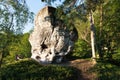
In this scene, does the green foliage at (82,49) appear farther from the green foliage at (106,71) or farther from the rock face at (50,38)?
the green foliage at (106,71)

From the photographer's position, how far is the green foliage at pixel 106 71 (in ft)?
53.1

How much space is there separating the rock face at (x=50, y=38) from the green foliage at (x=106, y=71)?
2.68 meters

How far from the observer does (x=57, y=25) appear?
763 inches

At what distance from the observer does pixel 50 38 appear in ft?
63.5

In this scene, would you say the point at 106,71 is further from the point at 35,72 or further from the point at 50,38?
the point at 50,38

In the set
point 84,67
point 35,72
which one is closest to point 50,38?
point 84,67

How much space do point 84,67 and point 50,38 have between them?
329 centimetres

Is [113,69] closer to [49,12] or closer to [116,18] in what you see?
[49,12]

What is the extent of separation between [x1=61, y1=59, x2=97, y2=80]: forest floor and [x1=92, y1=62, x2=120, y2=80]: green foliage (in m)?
0.33

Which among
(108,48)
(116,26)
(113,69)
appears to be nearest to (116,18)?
(116,26)

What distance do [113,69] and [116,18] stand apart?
374 inches

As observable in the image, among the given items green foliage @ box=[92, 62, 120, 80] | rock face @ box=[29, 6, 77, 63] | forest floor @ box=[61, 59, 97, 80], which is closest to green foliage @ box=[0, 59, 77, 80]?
forest floor @ box=[61, 59, 97, 80]

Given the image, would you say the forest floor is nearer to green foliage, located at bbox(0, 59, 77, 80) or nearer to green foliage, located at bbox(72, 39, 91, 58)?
green foliage, located at bbox(0, 59, 77, 80)

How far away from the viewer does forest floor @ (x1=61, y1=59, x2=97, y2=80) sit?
1666 cm
